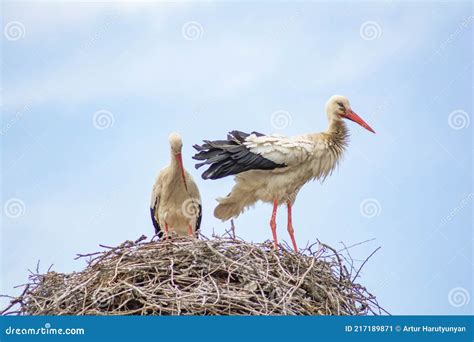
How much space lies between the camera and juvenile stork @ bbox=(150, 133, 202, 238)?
8.61 metres

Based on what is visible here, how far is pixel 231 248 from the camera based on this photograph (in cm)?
694

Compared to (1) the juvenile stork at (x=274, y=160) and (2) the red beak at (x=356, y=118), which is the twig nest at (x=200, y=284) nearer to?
(1) the juvenile stork at (x=274, y=160)

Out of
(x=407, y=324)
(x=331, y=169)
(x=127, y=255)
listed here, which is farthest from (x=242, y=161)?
(x=407, y=324)

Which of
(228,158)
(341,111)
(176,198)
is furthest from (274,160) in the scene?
(176,198)

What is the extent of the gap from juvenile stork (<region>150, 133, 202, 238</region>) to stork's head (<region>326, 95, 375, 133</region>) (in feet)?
3.80

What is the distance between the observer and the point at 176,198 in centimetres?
873

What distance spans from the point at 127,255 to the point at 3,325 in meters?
0.85

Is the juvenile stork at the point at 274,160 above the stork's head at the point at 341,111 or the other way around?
the other way around

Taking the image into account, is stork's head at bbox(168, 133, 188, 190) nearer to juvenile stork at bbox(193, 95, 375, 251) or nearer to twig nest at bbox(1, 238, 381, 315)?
juvenile stork at bbox(193, 95, 375, 251)

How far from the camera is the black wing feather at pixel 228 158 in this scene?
25.6 feet

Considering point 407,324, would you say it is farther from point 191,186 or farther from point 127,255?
point 191,186

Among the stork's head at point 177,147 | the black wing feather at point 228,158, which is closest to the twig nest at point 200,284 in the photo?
the black wing feather at point 228,158

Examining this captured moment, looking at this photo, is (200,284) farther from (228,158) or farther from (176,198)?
(176,198)

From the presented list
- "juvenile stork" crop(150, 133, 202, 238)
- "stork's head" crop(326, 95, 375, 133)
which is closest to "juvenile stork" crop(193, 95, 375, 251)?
"stork's head" crop(326, 95, 375, 133)
